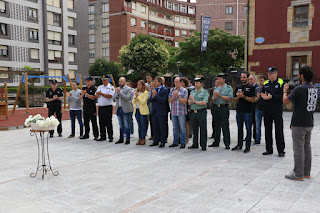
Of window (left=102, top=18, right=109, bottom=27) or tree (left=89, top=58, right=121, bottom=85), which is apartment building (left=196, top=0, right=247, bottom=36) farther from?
tree (left=89, top=58, right=121, bottom=85)

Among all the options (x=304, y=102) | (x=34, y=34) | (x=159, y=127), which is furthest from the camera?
(x=34, y=34)

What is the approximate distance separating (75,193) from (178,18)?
201 ft

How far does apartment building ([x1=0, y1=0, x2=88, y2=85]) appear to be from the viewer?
36.3 metres

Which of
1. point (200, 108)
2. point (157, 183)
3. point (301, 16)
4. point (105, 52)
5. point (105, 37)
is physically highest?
point (105, 37)

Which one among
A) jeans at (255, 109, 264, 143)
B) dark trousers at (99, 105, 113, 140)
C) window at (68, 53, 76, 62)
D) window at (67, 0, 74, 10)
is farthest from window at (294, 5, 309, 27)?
window at (67, 0, 74, 10)

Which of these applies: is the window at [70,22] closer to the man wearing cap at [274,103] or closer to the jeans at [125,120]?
the jeans at [125,120]

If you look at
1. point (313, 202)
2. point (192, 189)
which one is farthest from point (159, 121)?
point (313, 202)

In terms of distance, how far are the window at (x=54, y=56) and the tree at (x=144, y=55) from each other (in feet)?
30.3

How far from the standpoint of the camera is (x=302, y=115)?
5203 mm

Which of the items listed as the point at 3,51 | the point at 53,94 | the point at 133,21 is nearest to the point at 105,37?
the point at 133,21

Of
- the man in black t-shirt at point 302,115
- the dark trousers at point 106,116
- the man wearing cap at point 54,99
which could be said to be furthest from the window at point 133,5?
the man in black t-shirt at point 302,115

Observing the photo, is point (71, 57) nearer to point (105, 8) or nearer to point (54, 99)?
point (105, 8)

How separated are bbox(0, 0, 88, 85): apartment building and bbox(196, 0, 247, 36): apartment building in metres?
21.7

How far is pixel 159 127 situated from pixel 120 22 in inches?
1762
